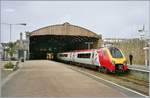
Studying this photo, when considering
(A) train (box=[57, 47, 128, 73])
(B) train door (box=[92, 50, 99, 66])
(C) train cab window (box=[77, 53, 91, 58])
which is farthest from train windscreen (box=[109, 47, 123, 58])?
(C) train cab window (box=[77, 53, 91, 58])

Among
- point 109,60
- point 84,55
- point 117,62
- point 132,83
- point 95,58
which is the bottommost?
point 132,83

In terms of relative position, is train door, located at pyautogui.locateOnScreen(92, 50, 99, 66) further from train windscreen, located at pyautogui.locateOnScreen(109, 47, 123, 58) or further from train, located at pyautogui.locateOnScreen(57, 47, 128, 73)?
train windscreen, located at pyautogui.locateOnScreen(109, 47, 123, 58)

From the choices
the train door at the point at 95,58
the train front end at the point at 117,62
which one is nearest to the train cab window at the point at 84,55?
the train door at the point at 95,58

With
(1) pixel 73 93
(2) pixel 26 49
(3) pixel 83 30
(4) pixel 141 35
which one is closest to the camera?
(1) pixel 73 93

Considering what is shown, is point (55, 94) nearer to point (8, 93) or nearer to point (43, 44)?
point (8, 93)

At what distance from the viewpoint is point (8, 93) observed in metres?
14.8

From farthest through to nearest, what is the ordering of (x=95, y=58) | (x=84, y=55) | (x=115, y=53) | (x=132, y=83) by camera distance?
(x=84, y=55), (x=95, y=58), (x=115, y=53), (x=132, y=83)

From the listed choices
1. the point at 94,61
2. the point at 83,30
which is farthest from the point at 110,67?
the point at 83,30

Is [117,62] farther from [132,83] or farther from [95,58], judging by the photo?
[132,83]

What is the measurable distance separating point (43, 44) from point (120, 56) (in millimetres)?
81471

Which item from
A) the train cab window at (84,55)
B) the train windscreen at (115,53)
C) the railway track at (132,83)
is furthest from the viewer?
the train cab window at (84,55)

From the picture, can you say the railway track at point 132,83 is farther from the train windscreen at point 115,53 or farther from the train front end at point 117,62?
the train windscreen at point 115,53

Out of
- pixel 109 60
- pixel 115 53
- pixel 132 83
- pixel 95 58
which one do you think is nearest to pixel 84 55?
pixel 95 58

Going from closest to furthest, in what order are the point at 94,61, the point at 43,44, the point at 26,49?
the point at 94,61, the point at 26,49, the point at 43,44
